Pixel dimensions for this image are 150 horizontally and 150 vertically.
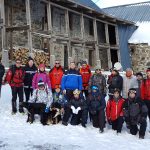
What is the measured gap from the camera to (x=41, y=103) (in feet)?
30.7

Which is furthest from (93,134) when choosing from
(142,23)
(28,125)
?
(142,23)

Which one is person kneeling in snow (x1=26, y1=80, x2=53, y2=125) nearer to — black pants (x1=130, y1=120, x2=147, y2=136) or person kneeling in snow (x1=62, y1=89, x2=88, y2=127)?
person kneeling in snow (x1=62, y1=89, x2=88, y2=127)

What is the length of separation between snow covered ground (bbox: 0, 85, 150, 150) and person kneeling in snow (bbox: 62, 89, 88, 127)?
206 millimetres

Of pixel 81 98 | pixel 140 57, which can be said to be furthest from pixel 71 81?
pixel 140 57

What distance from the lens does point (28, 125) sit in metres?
9.04

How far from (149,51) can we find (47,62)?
946cm

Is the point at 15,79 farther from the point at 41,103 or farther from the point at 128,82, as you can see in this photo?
the point at 128,82

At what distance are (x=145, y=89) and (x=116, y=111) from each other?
995 millimetres

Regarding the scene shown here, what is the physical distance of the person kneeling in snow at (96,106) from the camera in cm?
912

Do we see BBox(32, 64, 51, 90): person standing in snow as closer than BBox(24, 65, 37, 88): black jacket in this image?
Yes

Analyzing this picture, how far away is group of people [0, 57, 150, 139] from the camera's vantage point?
29.4 feet

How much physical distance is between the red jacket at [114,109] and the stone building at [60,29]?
25.5ft

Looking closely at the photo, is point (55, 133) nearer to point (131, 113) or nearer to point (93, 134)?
point (93, 134)

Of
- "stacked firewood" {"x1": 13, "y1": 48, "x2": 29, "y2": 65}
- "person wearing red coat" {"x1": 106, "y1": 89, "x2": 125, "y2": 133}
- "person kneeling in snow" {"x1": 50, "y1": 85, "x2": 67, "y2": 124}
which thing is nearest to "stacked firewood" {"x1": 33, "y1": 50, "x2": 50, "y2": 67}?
"stacked firewood" {"x1": 13, "y1": 48, "x2": 29, "y2": 65}
